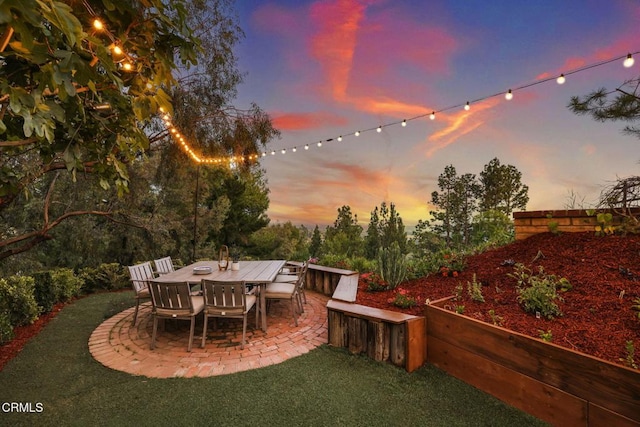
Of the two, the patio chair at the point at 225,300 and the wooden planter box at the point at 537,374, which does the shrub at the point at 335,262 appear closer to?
the patio chair at the point at 225,300

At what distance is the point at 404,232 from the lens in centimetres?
800

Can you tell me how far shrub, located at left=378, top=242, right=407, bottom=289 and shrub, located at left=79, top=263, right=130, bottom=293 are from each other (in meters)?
5.73

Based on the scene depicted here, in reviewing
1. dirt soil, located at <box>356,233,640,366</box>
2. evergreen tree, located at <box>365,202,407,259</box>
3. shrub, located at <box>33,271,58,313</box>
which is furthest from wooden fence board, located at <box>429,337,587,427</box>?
shrub, located at <box>33,271,58,313</box>

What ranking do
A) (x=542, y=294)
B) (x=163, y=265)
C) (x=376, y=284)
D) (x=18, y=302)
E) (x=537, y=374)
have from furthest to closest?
1. (x=163, y=265)
2. (x=376, y=284)
3. (x=18, y=302)
4. (x=542, y=294)
5. (x=537, y=374)

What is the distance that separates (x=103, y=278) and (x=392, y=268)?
20.1ft

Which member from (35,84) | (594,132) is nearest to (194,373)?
(35,84)

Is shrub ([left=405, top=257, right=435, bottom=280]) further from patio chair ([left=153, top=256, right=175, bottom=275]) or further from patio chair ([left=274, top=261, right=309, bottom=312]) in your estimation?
patio chair ([left=153, top=256, right=175, bottom=275])

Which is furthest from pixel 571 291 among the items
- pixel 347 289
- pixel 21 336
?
pixel 21 336

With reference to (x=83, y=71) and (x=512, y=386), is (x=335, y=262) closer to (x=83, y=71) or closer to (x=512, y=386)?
(x=512, y=386)

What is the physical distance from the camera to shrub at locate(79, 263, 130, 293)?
5.92 m

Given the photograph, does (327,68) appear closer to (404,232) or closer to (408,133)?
(408,133)

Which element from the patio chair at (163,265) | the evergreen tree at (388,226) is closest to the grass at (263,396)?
the patio chair at (163,265)

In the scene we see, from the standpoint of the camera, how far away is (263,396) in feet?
7.63

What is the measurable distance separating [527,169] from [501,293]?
11.7ft
